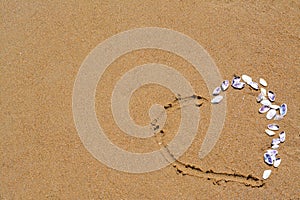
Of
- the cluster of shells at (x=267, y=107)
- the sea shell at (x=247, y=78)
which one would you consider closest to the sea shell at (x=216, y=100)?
the cluster of shells at (x=267, y=107)

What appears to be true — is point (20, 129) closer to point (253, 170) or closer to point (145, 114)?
point (145, 114)

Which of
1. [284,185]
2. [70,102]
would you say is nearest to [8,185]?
[70,102]

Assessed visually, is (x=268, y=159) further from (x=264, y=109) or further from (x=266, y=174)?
(x=264, y=109)

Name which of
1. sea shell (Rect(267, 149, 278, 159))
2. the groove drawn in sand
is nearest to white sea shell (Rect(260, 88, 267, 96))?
sea shell (Rect(267, 149, 278, 159))

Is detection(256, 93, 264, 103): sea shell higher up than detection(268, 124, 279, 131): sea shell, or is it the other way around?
detection(256, 93, 264, 103): sea shell

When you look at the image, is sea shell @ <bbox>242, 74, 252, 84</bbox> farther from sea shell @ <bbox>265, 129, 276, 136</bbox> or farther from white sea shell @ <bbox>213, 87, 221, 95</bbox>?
sea shell @ <bbox>265, 129, 276, 136</bbox>

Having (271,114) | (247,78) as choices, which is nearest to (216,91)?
(247,78)

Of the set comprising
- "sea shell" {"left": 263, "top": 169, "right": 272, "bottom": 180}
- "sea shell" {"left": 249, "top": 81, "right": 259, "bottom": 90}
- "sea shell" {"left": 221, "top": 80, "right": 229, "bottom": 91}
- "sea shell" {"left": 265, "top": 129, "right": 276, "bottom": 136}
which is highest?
"sea shell" {"left": 221, "top": 80, "right": 229, "bottom": 91}

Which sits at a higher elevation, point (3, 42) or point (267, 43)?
point (3, 42)
